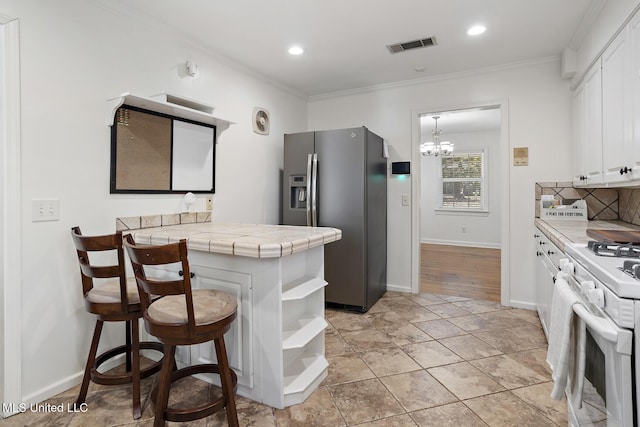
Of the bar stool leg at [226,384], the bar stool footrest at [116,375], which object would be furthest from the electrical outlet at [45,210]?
the bar stool leg at [226,384]

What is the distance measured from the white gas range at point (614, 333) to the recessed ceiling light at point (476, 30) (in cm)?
211

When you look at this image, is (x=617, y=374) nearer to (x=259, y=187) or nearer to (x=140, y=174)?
(x=140, y=174)

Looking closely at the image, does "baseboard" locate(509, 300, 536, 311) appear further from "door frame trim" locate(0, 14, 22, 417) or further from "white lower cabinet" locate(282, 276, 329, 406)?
"door frame trim" locate(0, 14, 22, 417)

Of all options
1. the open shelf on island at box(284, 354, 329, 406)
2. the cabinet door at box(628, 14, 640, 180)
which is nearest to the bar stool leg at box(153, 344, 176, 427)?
the open shelf on island at box(284, 354, 329, 406)

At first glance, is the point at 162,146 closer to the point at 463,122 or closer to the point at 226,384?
the point at 226,384

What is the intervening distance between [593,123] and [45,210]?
3.74m

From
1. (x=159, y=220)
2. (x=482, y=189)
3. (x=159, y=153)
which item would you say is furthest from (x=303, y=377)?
(x=482, y=189)

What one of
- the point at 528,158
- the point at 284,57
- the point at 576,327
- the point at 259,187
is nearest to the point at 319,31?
the point at 284,57

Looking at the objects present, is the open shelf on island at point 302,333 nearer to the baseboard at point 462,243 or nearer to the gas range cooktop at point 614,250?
the gas range cooktop at point 614,250

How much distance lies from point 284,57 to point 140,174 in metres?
1.74

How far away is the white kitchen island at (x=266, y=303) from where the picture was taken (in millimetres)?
1726

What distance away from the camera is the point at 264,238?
70.3 inches

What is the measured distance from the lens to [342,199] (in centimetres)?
331

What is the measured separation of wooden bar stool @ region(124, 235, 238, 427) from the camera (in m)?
1.36
